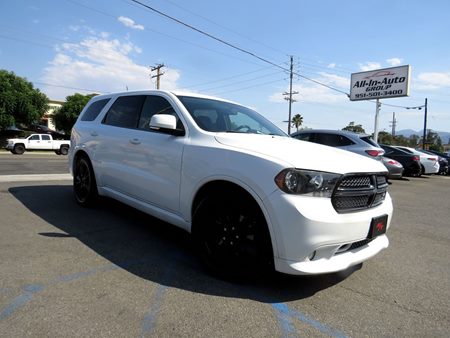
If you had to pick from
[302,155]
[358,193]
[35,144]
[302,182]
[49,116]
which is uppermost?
[49,116]

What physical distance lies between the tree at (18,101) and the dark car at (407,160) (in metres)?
35.0

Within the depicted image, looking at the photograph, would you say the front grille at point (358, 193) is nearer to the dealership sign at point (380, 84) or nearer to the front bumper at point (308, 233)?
the front bumper at point (308, 233)

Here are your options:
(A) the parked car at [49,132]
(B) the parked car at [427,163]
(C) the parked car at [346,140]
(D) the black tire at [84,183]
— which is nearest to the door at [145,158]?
(D) the black tire at [84,183]

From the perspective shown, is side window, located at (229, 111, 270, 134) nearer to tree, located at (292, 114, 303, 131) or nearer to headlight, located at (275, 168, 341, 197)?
headlight, located at (275, 168, 341, 197)

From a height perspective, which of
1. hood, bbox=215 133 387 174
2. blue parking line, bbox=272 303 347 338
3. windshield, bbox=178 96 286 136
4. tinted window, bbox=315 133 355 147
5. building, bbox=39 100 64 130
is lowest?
blue parking line, bbox=272 303 347 338

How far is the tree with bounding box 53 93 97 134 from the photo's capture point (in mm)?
47375

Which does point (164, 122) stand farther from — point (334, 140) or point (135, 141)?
point (334, 140)

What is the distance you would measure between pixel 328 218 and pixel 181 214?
1590 millimetres

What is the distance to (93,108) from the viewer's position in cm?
599

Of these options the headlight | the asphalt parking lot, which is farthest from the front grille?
the asphalt parking lot

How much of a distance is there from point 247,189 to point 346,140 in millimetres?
8235

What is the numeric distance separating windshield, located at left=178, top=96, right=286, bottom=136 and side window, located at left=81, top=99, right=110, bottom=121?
202cm

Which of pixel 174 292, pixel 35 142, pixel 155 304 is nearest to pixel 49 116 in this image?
pixel 35 142

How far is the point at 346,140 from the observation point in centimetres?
1056
